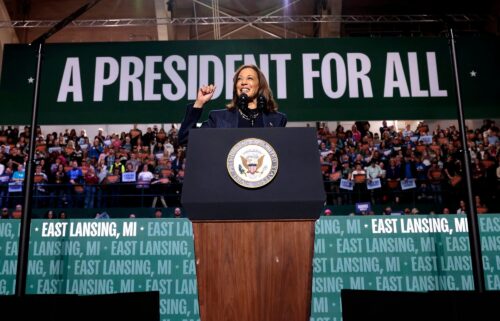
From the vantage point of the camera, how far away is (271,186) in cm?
193

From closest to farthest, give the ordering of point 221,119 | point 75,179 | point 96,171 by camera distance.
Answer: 1. point 221,119
2. point 75,179
3. point 96,171

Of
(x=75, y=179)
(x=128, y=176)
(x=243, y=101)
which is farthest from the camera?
(x=75, y=179)

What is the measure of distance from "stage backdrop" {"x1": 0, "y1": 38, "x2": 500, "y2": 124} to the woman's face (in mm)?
3198

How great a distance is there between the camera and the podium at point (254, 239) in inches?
74.9

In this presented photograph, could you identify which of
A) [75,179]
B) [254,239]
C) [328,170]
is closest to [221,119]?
[254,239]

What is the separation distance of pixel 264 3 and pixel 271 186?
16.8 meters

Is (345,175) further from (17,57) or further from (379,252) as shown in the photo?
(17,57)

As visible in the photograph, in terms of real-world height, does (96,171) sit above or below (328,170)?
above

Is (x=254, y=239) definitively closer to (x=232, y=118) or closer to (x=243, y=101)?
(x=243, y=101)

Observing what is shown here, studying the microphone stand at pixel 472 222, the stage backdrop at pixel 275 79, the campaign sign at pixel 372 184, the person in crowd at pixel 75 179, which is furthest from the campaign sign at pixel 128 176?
the microphone stand at pixel 472 222

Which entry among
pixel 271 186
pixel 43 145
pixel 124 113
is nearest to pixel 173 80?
pixel 124 113

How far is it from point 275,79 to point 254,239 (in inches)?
166

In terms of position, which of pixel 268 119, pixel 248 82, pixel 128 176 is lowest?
pixel 268 119

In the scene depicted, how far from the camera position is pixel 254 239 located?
1923mm
